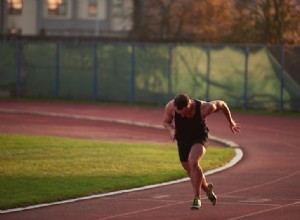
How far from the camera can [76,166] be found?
1858cm

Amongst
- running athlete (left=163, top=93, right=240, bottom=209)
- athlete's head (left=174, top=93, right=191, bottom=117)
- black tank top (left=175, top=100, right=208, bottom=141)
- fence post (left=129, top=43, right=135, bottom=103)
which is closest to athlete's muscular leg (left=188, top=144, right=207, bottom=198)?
running athlete (left=163, top=93, right=240, bottom=209)

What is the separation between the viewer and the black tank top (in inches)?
524

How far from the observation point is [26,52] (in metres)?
43.0

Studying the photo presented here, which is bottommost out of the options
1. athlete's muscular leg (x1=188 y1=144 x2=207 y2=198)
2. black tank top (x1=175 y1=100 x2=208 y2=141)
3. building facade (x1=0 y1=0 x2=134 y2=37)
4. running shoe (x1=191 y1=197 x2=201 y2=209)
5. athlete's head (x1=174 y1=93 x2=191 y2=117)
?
building facade (x1=0 y1=0 x2=134 y2=37)

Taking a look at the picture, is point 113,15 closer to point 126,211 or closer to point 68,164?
point 68,164

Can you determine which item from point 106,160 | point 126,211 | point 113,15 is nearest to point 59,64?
point 106,160

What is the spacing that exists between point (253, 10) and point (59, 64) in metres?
8.74

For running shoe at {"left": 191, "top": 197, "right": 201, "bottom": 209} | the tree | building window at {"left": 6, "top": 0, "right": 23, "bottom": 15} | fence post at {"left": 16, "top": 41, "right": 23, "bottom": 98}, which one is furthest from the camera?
building window at {"left": 6, "top": 0, "right": 23, "bottom": 15}

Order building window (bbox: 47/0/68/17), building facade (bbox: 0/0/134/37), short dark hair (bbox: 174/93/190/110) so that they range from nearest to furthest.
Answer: short dark hair (bbox: 174/93/190/110)
building facade (bbox: 0/0/134/37)
building window (bbox: 47/0/68/17)

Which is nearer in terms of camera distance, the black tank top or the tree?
the black tank top

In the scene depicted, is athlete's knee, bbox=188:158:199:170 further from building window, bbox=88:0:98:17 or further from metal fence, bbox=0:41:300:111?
building window, bbox=88:0:98:17

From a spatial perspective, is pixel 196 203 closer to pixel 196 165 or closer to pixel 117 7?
pixel 196 165

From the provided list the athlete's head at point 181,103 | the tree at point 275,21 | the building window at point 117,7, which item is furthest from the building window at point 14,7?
the athlete's head at point 181,103

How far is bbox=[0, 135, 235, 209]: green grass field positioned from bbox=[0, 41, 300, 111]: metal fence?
45.3 ft
